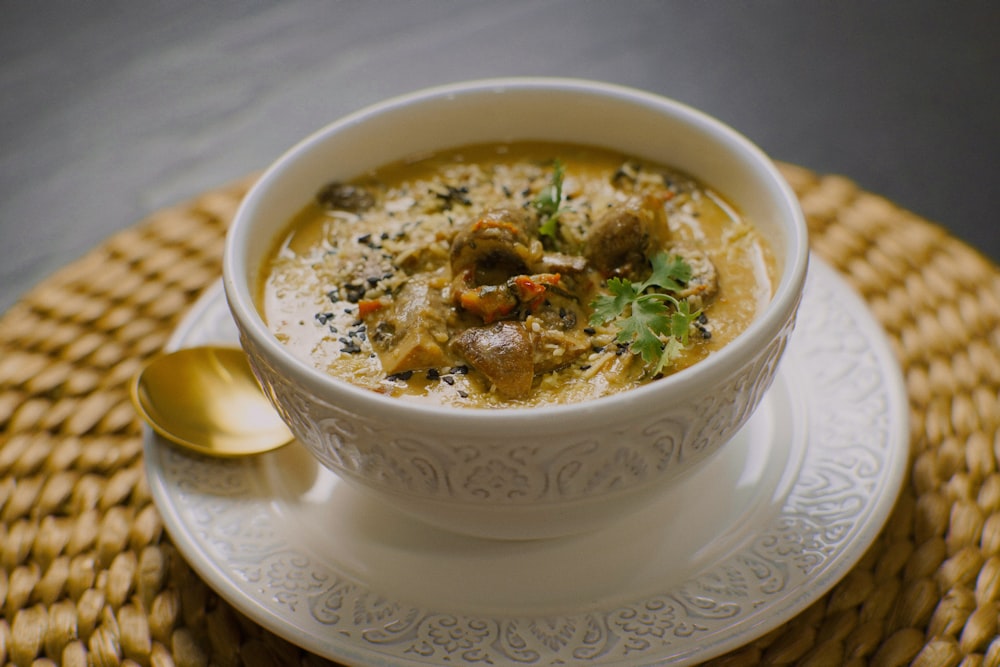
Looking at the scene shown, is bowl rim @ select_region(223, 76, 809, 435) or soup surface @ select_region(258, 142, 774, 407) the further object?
soup surface @ select_region(258, 142, 774, 407)

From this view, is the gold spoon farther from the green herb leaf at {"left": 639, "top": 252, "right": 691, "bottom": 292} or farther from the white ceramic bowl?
the green herb leaf at {"left": 639, "top": 252, "right": 691, "bottom": 292}

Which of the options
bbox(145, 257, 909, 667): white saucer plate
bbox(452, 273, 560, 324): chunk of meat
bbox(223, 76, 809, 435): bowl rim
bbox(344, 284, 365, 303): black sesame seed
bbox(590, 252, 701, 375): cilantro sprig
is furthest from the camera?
bbox(344, 284, 365, 303): black sesame seed

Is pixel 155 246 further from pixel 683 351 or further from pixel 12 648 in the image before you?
pixel 683 351

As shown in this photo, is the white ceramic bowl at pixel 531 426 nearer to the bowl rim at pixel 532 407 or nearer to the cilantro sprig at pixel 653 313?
the bowl rim at pixel 532 407

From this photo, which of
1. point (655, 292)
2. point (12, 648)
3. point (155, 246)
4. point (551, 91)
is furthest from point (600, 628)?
point (155, 246)

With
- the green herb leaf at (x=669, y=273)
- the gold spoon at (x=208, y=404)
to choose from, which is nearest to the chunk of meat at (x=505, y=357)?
the green herb leaf at (x=669, y=273)

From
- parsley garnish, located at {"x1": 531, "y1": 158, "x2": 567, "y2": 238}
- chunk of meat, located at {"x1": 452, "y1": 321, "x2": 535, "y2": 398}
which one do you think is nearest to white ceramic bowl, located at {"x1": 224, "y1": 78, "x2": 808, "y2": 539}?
chunk of meat, located at {"x1": 452, "y1": 321, "x2": 535, "y2": 398}
